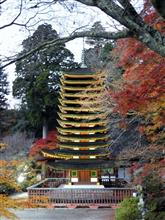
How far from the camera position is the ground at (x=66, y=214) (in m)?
16.2

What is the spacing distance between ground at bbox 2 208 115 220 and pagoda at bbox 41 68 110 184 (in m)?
2.93

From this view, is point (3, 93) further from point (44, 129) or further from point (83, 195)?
point (83, 195)

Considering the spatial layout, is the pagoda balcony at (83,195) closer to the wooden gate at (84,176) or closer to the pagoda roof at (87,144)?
the wooden gate at (84,176)

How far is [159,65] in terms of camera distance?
23.5 ft

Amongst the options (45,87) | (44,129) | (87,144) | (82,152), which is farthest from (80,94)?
(44,129)

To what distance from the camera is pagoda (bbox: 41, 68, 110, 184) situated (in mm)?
20906

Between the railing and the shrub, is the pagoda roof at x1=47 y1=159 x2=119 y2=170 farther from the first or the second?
the shrub

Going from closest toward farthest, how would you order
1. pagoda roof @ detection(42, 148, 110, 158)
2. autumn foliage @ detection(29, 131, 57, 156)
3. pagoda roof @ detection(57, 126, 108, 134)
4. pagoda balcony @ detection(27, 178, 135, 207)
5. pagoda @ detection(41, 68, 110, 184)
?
1. pagoda balcony @ detection(27, 178, 135, 207)
2. pagoda @ detection(41, 68, 110, 184)
3. pagoda roof @ detection(42, 148, 110, 158)
4. pagoda roof @ detection(57, 126, 108, 134)
5. autumn foliage @ detection(29, 131, 57, 156)

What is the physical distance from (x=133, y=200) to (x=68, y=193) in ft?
22.7

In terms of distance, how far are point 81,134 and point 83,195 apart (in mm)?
3835

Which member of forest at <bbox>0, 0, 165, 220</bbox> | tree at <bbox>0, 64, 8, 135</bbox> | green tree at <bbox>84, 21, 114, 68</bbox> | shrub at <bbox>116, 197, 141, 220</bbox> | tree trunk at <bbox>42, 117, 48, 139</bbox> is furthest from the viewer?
tree at <bbox>0, 64, 8, 135</bbox>

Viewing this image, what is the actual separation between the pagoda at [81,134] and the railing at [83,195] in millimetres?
1648

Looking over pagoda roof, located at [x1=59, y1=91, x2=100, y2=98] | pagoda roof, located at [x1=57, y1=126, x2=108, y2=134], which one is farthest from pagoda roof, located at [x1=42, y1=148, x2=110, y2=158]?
pagoda roof, located at [x1=59, y1=91, x2=100, y2=98]

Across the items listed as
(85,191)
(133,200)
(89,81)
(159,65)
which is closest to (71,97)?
(89,81)
